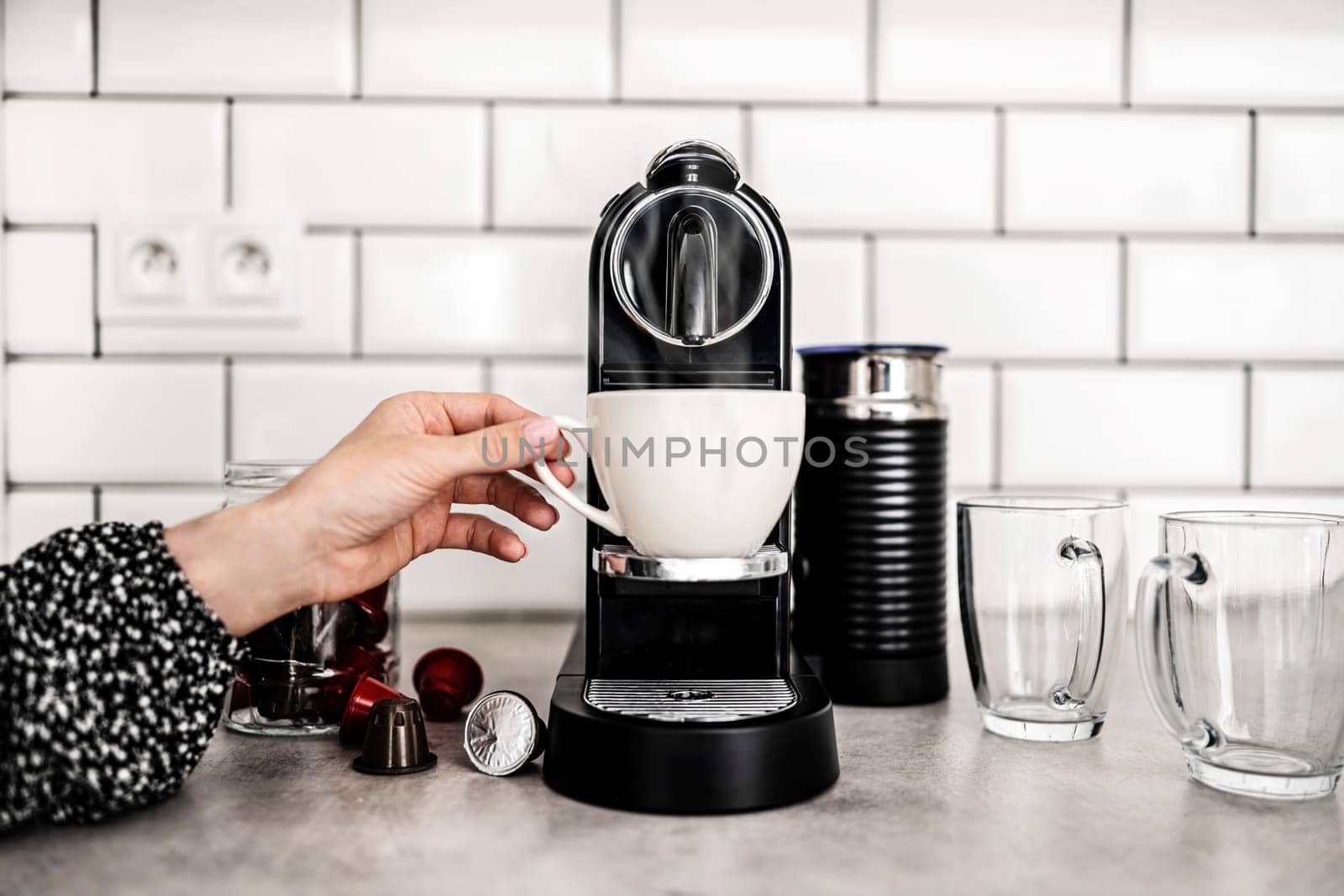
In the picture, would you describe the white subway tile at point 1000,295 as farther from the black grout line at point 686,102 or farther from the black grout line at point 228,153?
the black grout line at point 228,153

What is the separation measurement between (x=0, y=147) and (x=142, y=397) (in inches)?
10.6

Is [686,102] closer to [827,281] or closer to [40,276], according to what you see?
[827,281]

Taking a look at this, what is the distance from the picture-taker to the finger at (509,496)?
2.29 feet

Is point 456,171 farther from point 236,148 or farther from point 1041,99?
point 1041,99

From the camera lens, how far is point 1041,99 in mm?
980

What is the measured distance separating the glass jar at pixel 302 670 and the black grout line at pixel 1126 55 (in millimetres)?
831

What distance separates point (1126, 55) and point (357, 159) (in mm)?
744

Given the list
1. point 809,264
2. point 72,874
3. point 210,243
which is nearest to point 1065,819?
point 72,874

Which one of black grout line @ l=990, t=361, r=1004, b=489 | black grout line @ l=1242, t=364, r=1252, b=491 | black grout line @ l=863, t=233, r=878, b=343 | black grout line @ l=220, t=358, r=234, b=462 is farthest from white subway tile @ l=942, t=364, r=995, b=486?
black grout line @ l=220, t=358, r=234, b=462

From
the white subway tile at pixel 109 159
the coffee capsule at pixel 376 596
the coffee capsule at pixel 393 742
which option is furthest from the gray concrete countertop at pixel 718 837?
the white subway tile at pixel 109 159

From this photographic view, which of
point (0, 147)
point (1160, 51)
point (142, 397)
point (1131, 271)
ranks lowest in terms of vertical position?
point (142, 397)

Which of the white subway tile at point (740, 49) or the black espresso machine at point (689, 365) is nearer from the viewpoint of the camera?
the black espresso machine at point (689, 365)

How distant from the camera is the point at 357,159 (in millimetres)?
964

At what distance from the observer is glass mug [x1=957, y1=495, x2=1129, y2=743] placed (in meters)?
0.65
